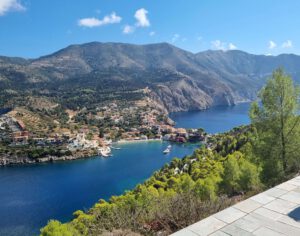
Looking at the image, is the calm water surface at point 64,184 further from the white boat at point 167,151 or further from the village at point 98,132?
the village at point 98,132

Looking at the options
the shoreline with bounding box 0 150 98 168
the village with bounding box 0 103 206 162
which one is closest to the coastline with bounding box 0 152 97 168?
the shoreline with bounding box 0 150 98 168

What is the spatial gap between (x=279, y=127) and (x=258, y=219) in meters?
7.49

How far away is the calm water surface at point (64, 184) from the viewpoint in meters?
37.2

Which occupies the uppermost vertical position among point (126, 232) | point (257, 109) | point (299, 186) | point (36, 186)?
point (257, 109)

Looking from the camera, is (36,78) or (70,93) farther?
(36,78)

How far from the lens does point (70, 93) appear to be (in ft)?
440

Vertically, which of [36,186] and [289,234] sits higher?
[289,234]

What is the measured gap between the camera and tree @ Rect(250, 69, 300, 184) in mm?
10406

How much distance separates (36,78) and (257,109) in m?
170

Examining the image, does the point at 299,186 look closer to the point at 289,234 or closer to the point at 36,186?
the point at 289,234

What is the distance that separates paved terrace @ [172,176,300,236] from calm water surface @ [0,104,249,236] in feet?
105

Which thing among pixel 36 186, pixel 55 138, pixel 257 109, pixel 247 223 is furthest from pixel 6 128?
pixel 247 223

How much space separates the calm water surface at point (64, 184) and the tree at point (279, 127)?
93.6ft

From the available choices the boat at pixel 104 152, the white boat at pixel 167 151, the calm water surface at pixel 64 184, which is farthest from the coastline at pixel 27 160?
the white boat at pixel 167 151
